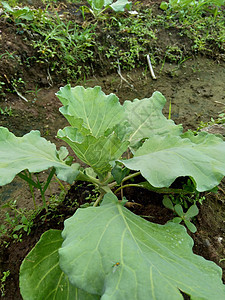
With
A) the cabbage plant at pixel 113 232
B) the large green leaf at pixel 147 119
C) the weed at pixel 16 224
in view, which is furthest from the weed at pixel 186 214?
the weed at pixel 16 224

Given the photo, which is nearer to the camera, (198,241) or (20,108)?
(198,241)

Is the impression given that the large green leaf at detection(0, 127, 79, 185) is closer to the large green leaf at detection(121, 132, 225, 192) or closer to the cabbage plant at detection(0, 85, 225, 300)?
the cabbage plant at detection(0, 85, 225, 300)

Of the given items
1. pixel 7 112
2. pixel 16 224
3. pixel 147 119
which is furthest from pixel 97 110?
pixel 7 112

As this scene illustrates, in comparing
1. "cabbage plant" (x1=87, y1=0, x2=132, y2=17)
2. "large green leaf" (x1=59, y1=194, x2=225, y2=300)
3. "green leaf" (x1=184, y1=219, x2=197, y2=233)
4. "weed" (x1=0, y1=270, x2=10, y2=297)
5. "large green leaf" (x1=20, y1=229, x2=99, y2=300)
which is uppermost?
"cabbage plant" (x1=87, y1=0, x2=132, y2=17)

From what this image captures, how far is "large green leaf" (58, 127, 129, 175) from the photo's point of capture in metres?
1.29

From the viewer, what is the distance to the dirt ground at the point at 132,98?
1.55 m

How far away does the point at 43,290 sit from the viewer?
1.20 meters

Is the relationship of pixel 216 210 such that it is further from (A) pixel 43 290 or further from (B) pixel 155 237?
(A) pixel 43 290

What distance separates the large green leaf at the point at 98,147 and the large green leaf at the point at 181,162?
0.13 m

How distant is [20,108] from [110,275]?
2.15 metres

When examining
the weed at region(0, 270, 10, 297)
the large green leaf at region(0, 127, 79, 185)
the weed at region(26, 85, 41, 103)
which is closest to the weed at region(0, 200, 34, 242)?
the weed at region(0, 270, 10, 297)

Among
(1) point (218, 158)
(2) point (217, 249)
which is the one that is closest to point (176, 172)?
(1) point (218, 158)

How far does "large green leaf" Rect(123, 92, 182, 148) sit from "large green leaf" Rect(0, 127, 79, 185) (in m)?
0.50

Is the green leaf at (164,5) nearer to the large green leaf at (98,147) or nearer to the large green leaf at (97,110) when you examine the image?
the large green leaf at (97,110)
